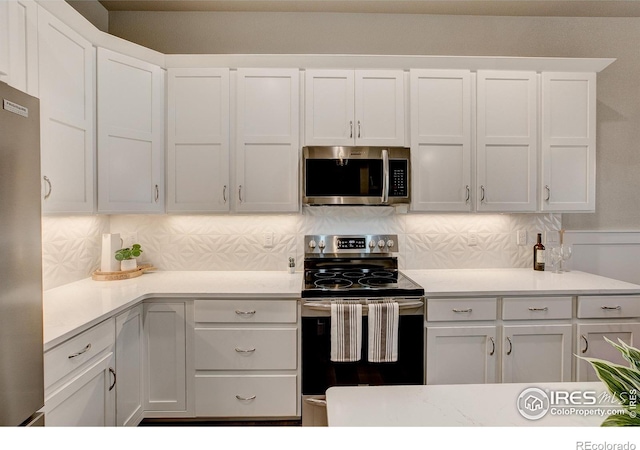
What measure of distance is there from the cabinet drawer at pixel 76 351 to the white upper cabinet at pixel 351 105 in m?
1.63

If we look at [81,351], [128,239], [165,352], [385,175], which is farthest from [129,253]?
[385,175]

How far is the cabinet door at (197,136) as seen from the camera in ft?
8.05

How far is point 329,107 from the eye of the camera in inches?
97.3

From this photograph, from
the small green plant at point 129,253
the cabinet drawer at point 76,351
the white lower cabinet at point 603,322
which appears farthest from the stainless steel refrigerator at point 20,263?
the white lower cabinet at point 603,322

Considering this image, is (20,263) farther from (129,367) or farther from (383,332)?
(383,332)

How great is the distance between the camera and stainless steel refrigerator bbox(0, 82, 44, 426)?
102 centimetres

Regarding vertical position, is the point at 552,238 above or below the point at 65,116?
below

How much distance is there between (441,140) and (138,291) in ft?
7.20

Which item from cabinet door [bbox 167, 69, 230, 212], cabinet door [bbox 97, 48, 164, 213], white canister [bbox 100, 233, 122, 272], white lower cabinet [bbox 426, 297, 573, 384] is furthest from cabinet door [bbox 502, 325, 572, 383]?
white canister [bbox 100, 233, 122, 272]

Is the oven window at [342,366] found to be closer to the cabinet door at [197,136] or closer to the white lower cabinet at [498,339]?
the white lower cabinet at [498,339]

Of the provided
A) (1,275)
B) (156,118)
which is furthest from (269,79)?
(1,275)

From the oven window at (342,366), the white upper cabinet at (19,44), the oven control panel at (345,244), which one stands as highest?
the white upper cabinet at (19,44)
